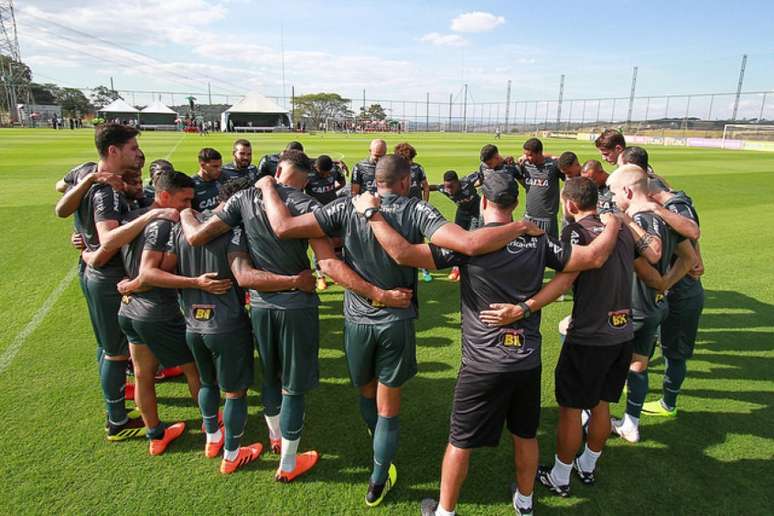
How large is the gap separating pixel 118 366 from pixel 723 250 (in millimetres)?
11314

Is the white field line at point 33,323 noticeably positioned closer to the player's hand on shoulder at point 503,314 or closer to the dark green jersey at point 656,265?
the player's hand on shoulder at point 503,314

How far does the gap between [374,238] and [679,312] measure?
2922mm

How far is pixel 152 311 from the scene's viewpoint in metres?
3.46

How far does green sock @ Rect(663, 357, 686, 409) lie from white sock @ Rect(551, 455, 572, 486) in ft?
5.07

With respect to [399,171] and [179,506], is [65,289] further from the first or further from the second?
[399,171]

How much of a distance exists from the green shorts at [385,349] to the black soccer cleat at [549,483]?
54.5 inches

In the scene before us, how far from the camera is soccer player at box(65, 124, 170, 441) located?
3689 mm

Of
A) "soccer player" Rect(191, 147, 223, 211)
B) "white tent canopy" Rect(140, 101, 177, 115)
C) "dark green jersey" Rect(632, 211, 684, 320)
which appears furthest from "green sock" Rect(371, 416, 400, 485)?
"white tent canopy" Rect(140, 101, 177, 115)

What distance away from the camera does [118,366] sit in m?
3.87

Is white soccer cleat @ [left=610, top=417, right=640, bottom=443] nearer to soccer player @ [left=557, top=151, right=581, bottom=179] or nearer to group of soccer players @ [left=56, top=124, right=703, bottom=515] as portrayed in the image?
group of soccer players @ [left=56, top=124, right=703, bottom=515]

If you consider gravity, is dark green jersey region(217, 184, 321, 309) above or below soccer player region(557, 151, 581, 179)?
below

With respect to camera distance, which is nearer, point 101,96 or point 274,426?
point 274,426

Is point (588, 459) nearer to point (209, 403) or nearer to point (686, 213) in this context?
point (686, 213)

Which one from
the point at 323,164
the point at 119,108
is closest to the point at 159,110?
the point at 119,108
